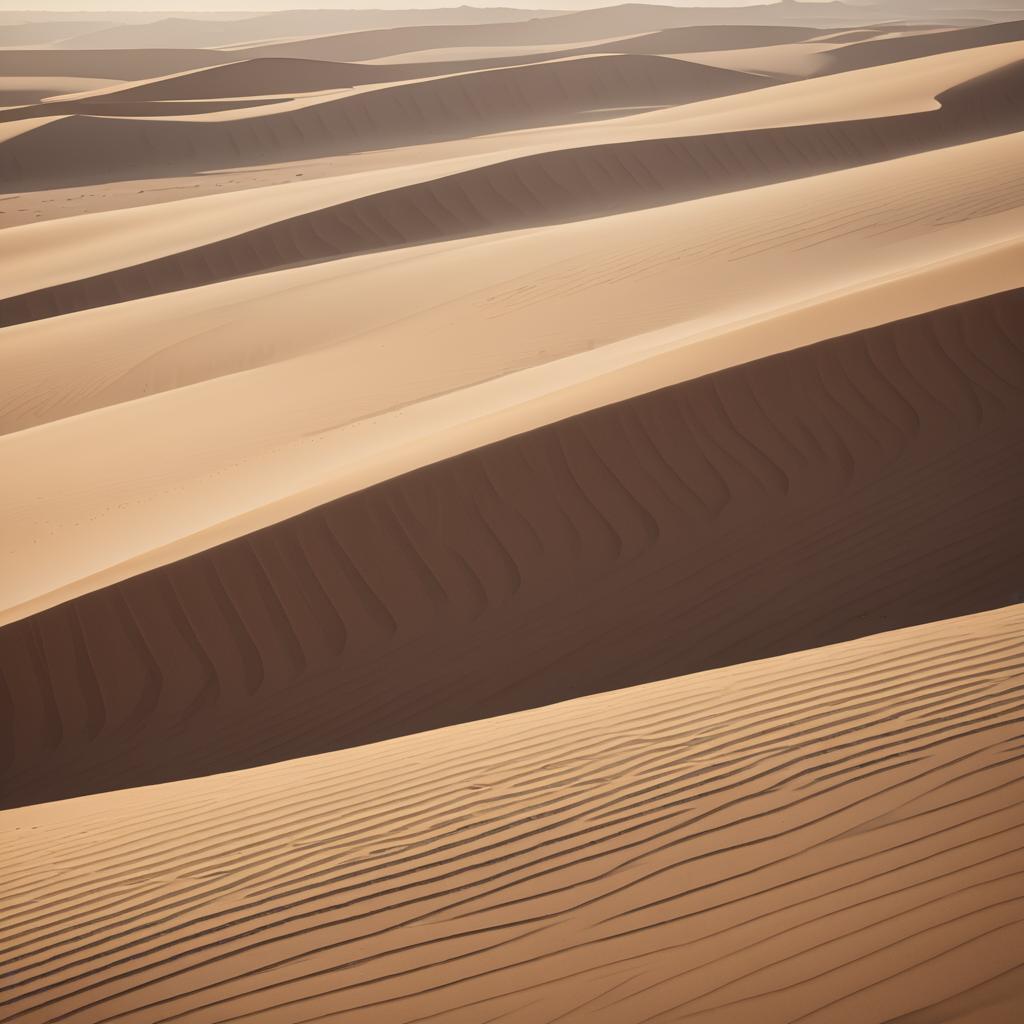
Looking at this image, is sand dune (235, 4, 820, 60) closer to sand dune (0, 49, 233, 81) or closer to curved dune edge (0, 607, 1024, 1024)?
sand dune (0, 49, 233, 81)

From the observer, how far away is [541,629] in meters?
5.49

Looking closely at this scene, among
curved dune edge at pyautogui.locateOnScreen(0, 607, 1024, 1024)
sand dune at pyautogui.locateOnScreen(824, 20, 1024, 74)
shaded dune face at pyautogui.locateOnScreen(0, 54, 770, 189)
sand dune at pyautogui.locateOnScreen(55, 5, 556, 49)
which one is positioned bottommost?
curved dune edge at pyautogui.locateOnScreen(0, 607, 1024, 1024)

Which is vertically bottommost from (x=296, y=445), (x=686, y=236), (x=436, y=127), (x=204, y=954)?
(x=204, y=954)

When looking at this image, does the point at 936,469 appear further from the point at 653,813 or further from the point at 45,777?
the point at 45,777

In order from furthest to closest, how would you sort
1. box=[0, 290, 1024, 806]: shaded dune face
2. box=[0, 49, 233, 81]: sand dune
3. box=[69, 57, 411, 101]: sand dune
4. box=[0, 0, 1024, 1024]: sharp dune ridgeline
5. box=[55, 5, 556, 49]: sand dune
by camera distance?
box=[55, 5, 556, 49]: sand dune < box=[0, 49, 233, 81]: sand dune < box=[69, 57, 411, 101]: sand dune < box=[0, 290, 1024, 806]: shaded dune face < box=[0, 0, 1024, 1024]: sharp dune ridgeline

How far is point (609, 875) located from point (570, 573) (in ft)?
9.73

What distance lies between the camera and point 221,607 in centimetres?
584

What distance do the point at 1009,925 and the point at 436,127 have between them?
34.2 m

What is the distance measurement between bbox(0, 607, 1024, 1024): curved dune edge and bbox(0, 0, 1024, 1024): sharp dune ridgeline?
0.6 inches

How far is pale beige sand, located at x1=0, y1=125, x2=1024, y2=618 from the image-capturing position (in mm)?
7273

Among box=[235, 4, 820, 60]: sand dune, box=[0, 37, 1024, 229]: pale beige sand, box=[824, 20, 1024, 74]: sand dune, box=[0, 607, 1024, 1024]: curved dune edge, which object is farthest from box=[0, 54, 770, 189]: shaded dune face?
box=[0, 607, 1024, 1024]: curved dune edge

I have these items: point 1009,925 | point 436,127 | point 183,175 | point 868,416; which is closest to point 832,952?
point 1009,925

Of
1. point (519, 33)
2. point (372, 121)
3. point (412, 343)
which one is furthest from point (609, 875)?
point (519, 33)

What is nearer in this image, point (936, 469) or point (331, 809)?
point (331, 809)
